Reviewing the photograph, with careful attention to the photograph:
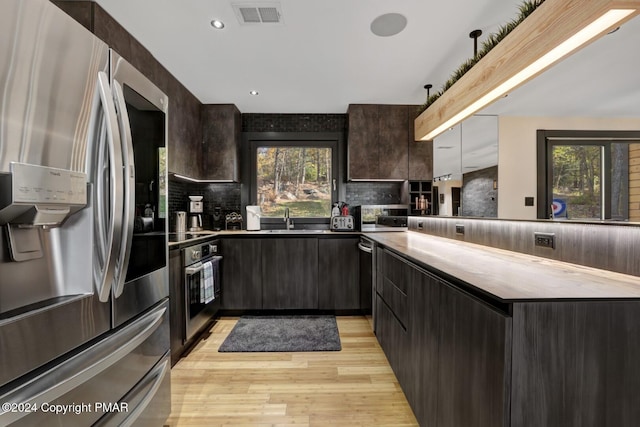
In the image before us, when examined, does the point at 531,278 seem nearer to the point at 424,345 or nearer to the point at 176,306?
the point at 424,345

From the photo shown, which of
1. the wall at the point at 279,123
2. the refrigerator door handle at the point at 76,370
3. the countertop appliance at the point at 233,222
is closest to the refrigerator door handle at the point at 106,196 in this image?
the refrigerator door handle at the point at 76,370

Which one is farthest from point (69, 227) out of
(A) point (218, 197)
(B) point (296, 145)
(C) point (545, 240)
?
(B) point (296, 145)

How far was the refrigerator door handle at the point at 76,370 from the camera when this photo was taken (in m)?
0.72

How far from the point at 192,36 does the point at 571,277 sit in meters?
2.71

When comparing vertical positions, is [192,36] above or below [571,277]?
above

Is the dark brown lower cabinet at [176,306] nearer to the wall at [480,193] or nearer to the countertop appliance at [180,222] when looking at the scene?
the countertop appliance at [180,222]

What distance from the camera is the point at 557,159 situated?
3.09m

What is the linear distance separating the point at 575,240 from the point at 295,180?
300 cm

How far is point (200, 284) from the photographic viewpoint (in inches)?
97.7

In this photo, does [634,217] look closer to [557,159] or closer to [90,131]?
[557,159]

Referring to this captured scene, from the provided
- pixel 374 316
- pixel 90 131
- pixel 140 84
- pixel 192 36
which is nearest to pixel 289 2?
pixel 192 36

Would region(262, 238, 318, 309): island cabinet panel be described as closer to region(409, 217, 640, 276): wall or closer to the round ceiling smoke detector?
region(409, 217, 640, 276): wall

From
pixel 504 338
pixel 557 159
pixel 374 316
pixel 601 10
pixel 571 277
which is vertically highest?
pixel 601 10

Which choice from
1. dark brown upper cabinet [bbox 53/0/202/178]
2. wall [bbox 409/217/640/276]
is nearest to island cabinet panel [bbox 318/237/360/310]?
wall [bbox 409/217/640/276]
